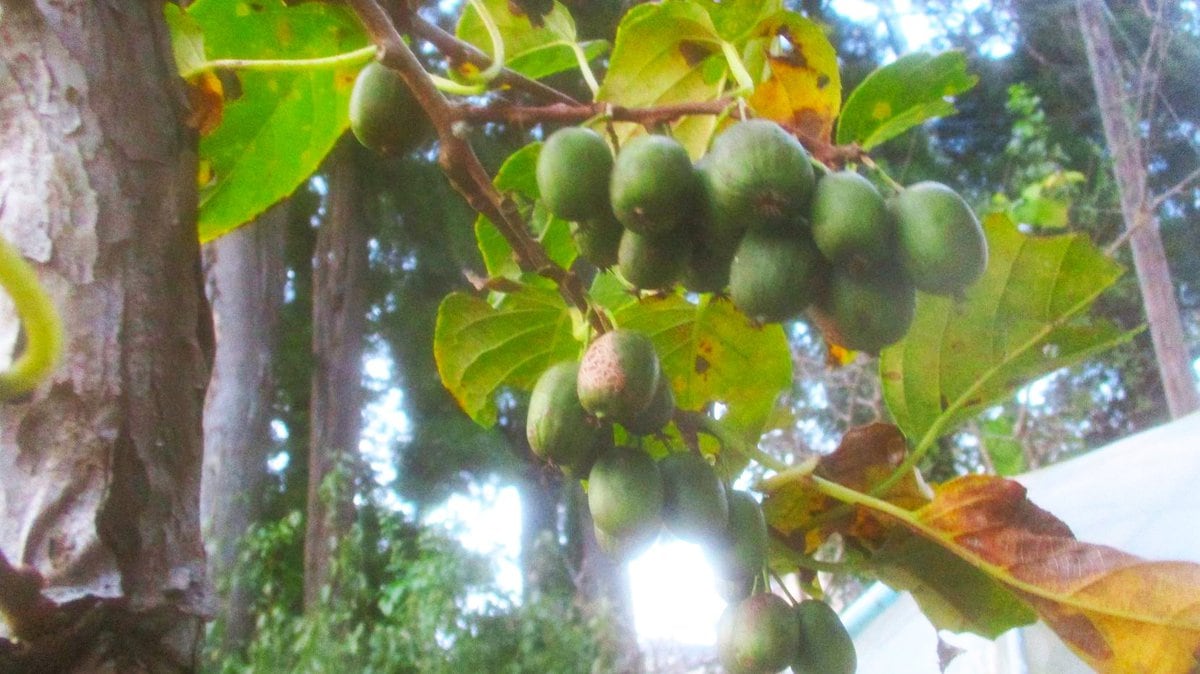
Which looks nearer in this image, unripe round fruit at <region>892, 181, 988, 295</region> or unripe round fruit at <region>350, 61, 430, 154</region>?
unripe round fruit at <region>892, 181, 988, 295</region>

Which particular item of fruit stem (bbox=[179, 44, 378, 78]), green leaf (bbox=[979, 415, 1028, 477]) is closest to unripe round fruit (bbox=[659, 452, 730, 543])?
fruit stem (bbox=[179, 44, 378, 78])

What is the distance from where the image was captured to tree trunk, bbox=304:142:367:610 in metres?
4.40

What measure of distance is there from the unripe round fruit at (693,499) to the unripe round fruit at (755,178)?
15cm

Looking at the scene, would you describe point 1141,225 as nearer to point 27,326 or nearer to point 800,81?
point 800,81

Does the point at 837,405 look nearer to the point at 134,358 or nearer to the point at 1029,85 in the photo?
the point at 1029,85

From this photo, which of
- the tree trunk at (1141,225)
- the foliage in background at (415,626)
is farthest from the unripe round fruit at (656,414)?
the tree trunk at (1141,225)

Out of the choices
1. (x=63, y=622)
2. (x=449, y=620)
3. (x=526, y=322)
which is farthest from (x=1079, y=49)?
(x=63, y=622)

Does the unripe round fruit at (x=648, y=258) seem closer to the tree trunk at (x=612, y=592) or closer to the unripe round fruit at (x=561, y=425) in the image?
the unripe round fruit at (x=561, y=425)

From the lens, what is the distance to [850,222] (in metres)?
0.59

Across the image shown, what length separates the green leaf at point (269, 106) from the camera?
0.83 meters

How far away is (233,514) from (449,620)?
2.88 feet

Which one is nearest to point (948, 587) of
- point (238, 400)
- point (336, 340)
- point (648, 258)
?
point (648, 258)

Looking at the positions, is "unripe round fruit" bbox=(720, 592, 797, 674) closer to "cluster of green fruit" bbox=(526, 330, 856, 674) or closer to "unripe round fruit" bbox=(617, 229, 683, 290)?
"cluster of green fruit" bbox=(526, 330, 856, 674)

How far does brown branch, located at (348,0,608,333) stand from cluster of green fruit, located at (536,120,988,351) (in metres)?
0.05
